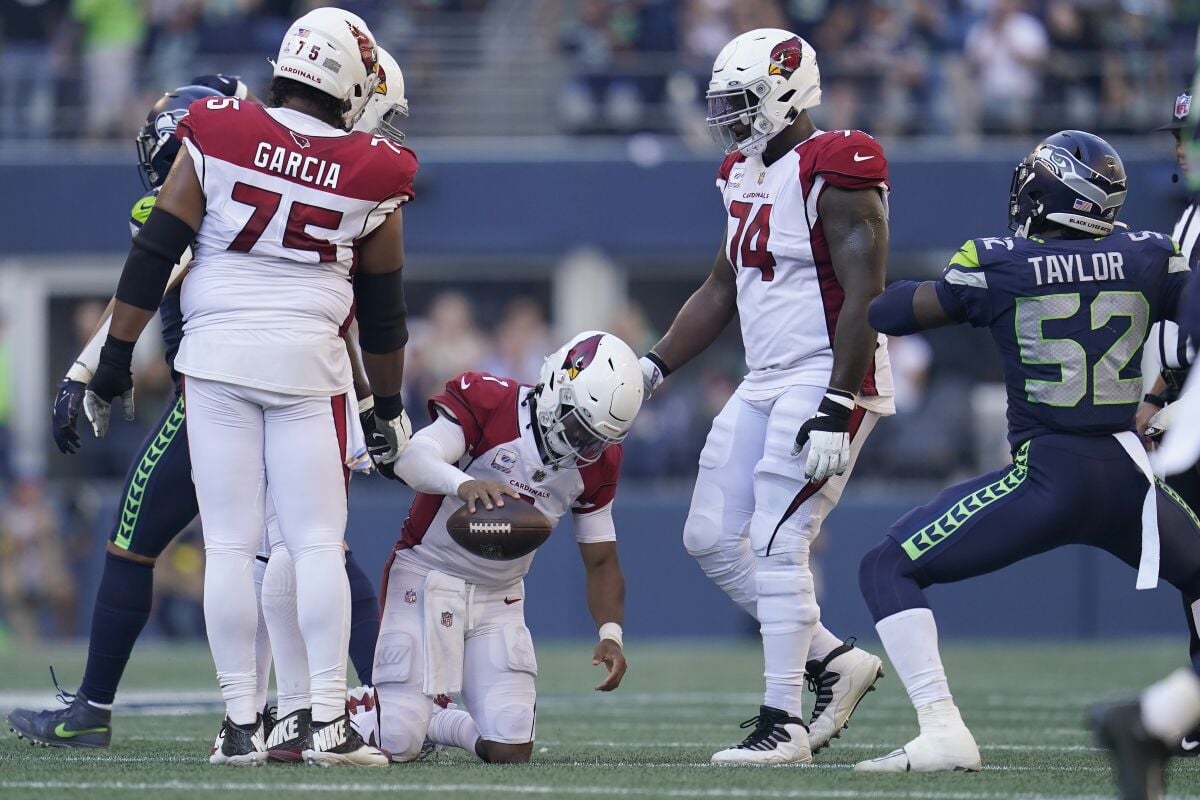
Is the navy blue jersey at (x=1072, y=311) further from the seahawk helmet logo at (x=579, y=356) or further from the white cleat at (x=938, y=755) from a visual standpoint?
the seahawk helmet logo at (x=579, y=356)

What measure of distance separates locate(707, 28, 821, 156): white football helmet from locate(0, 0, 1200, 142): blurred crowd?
324 inches

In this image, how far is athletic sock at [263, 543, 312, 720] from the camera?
4863 millimetres

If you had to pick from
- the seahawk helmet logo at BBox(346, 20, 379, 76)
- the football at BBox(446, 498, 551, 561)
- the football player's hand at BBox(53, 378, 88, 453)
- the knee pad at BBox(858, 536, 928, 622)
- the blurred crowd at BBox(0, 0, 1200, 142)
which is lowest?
the knee pad at BBox(858, 536, 928, 622)

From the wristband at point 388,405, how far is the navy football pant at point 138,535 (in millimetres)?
574

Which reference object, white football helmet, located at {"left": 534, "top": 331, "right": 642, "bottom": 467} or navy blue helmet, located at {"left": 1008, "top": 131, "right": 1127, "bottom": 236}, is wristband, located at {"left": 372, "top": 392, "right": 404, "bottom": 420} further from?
navy blue helmet, located at {"left": 1008, "top": 131, "right": 1127, "bottom": 236}

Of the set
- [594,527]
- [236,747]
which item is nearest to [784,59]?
[594,527]

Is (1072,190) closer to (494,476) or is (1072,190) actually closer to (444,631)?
(494,476)

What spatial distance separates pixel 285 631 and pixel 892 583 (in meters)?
1.66

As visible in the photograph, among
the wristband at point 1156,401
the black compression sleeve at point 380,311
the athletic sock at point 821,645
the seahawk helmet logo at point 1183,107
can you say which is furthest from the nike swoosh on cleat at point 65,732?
the seahawk helmet logo at point 1183,107

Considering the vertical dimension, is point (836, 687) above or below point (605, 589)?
below

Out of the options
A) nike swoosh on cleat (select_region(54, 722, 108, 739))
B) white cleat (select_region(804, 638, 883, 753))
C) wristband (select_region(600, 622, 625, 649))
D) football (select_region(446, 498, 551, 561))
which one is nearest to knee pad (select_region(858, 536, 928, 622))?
white cleat (select_region(804, 638, 883, 753))

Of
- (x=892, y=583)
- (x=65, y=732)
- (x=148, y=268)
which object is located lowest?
(x=65, y=732)

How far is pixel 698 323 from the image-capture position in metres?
5.78

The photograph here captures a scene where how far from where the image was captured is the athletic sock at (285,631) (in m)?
4.86
